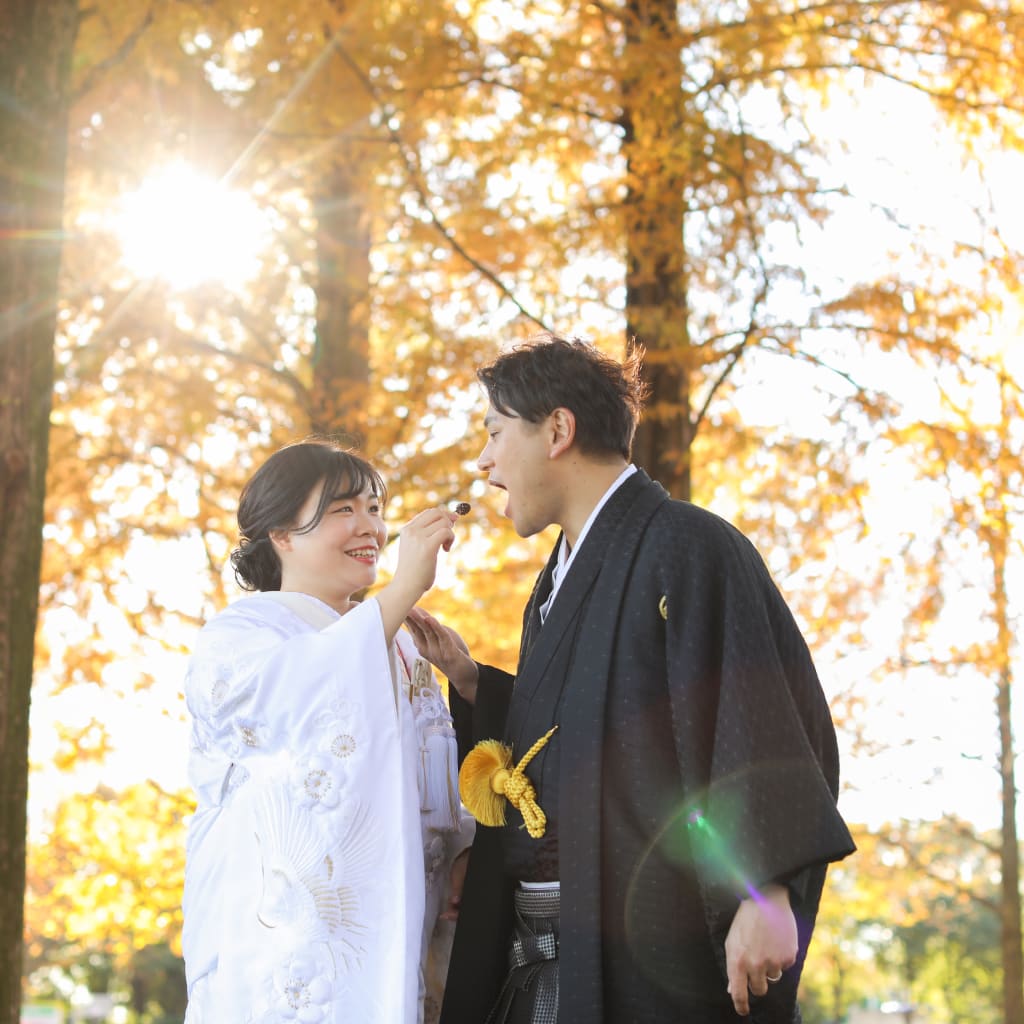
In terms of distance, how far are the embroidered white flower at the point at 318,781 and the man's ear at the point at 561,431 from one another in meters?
0.74

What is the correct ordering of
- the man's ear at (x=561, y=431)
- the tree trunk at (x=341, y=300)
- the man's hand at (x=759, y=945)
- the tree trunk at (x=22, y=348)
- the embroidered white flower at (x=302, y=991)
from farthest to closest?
the tree trunk at (x=341, y=300) → the tree trunk at (x=22, y=348) → the man's ear at (x=561, y=431) → the embroidered white flower at (x=302, y=991) → the man's hand at (x=759, y=945)

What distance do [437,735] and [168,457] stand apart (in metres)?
4.17

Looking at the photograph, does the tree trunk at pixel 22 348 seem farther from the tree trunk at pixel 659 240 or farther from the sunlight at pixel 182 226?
the sunlight at pixel 182 226

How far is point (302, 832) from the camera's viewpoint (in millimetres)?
2354

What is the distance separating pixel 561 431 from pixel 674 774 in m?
0.71

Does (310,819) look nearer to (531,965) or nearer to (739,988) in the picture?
(531,965)

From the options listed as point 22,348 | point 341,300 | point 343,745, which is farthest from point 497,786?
point 341,300

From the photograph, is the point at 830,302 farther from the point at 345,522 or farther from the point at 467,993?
the point at 467,993

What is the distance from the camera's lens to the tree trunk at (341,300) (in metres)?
6.14

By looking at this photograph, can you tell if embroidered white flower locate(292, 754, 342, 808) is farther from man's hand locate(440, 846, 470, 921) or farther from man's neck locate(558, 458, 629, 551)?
man's neck locate(558, 458, 629, 551)

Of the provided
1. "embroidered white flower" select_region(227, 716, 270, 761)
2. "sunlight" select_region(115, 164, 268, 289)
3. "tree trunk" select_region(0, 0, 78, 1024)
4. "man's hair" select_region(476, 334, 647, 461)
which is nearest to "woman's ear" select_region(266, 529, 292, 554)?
"embroidered white flower" select_region(227, 716, 270, 761)

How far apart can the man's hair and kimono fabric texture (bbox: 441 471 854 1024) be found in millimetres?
222

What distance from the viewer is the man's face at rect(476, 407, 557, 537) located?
2475mm

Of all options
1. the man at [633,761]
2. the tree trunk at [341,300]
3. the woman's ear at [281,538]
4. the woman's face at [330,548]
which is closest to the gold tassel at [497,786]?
the man at [633,761]
